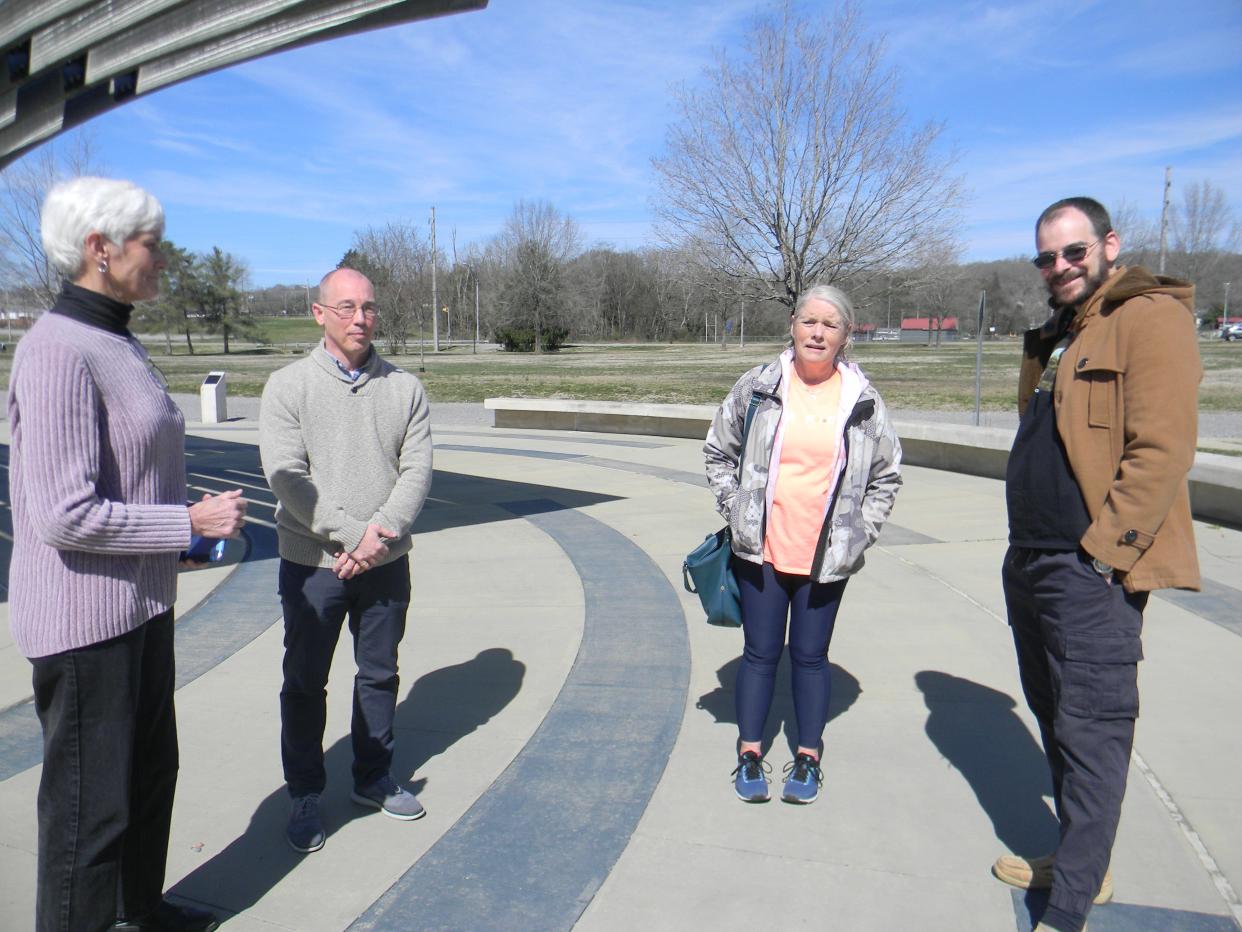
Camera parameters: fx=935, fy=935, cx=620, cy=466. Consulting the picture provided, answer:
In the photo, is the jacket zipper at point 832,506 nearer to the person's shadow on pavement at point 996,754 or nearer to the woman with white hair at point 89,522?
the person's shadow on pavement at point 996,754

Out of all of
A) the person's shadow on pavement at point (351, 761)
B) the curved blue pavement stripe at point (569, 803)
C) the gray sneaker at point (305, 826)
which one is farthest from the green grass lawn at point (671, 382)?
the gray sneaker at point (305, 826)

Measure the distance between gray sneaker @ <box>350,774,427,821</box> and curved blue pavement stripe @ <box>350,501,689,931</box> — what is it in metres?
0.18

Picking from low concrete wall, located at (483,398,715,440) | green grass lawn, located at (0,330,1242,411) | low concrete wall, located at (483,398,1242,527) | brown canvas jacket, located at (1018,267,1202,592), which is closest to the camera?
brown canvas jacket, located at (1018,267,1202,592)

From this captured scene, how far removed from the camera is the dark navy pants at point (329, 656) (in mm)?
→ 2885

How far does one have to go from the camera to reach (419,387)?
9.91 ft

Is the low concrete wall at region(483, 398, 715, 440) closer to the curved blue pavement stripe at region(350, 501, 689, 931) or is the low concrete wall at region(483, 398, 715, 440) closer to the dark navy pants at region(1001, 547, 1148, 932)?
the curved blue pavement stripe at region(350, 501, 689, 931)

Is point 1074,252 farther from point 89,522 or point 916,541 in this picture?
point 916,541

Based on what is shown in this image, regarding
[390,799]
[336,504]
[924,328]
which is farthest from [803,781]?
[924,328]

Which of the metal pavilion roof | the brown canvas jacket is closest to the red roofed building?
the metal pavilion roof

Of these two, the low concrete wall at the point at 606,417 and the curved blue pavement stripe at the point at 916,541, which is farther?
the low concrete wall at the point at 606,417

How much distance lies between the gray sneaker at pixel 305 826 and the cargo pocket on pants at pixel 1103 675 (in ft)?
7.24

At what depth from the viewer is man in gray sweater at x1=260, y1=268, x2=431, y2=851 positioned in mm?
2822

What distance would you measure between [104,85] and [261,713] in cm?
505

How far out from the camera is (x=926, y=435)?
34.0 ft
